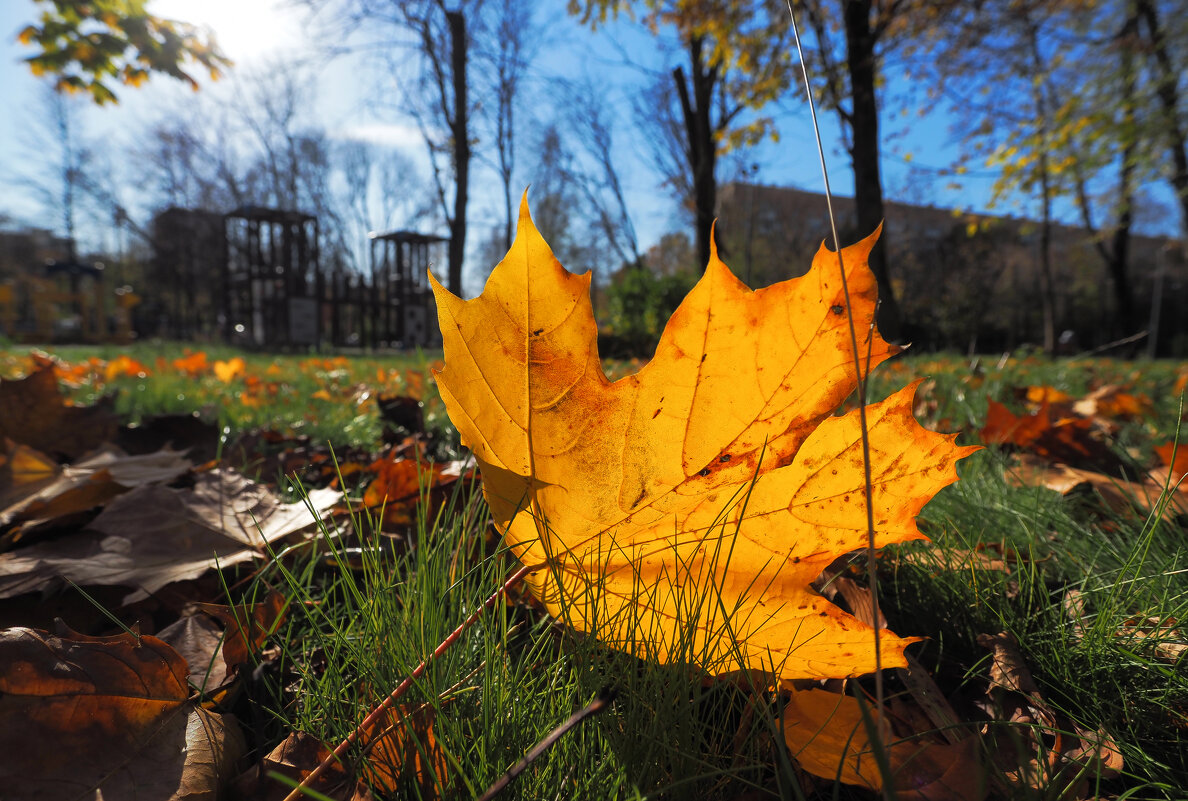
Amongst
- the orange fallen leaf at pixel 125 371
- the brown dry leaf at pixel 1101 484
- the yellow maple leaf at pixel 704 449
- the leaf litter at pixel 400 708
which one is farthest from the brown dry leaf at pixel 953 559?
the orange fallen leaf at pixel 125 371

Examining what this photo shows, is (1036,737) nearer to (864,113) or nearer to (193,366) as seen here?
(193,366)

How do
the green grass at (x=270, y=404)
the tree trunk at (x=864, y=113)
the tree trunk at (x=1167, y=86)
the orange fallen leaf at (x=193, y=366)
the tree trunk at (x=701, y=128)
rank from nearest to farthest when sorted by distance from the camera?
the green grass at (x=270, y=404) < the orange fallen leaf at (x=193, y=366) < the tree trunk at (x=864, y=113) < the tree trunk at (x=1167, y=86) < the tree trunk at (x=701, y=128)

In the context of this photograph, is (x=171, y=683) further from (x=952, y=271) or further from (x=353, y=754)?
(x=952, y=271)

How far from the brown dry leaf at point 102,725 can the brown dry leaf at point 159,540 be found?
0.81 feet

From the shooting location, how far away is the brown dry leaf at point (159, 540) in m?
0.78

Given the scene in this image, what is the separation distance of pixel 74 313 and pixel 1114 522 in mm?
38130

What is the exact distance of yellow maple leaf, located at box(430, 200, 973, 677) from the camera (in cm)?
50

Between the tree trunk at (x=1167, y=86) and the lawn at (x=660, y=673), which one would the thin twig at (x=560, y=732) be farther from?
the tree trunk at (x=1167, y=86)

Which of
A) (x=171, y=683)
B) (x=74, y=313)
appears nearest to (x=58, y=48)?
(x=171, y=683)

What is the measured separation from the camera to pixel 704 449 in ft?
1.74

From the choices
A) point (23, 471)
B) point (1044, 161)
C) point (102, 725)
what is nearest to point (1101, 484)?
point (102, 725)

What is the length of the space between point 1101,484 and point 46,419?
2.37m

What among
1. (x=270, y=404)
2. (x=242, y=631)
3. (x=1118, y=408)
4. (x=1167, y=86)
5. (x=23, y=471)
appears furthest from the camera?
(x=1167, y=86)

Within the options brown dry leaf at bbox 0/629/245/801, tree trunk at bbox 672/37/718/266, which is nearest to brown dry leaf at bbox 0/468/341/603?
brown dry leaf at bbox 0/629/245/801
